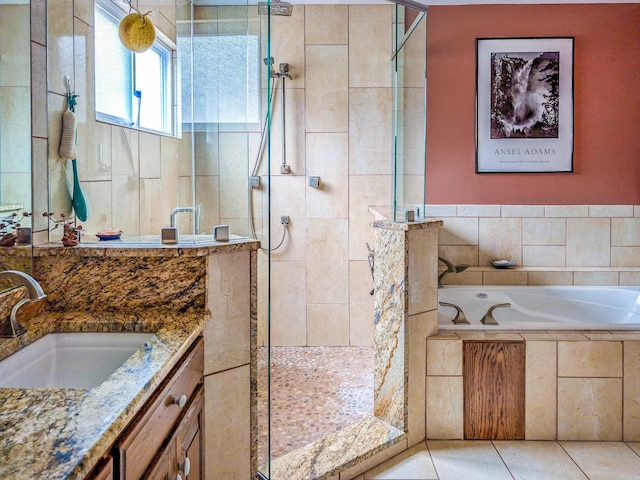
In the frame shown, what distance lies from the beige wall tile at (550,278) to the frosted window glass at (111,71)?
268 centimetres

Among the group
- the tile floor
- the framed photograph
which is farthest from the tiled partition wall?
the tile floor

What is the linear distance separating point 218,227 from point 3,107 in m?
0.72

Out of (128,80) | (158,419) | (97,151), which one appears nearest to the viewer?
(158,419)

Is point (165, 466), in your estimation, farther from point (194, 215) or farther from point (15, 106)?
point (15, 106)

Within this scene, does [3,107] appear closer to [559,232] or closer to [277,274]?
[277,274]

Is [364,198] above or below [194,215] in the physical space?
above

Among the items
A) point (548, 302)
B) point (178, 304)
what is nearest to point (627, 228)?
point (548, 302)

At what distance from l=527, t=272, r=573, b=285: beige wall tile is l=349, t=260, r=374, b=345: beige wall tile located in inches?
42.4

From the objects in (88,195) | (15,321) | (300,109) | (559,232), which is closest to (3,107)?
(88,195)

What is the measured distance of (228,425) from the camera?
1864 millimetres

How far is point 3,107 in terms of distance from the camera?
1579 mm

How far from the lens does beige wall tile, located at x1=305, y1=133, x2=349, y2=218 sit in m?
3.73

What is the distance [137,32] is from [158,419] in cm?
153

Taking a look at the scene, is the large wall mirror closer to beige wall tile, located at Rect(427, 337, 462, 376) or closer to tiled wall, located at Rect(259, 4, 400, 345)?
beige wall tile, located at Rect(427, 337, 462, 376)
